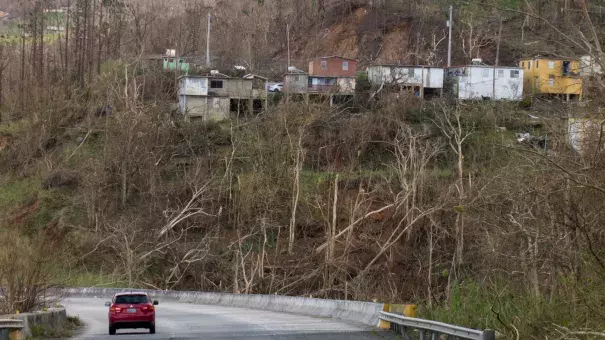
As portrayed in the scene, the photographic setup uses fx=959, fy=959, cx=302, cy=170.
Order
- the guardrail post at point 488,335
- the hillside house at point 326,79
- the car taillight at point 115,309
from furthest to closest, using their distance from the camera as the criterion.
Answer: the hillside house at point 326,79
the car taillight at point 115,309
the guardrail post at point 488,335

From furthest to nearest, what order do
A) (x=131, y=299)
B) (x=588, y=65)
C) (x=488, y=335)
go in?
(x=131, y=299) < (x=588, y=65) < (x=488, y=335)

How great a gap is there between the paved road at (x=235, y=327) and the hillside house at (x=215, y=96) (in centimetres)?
5651

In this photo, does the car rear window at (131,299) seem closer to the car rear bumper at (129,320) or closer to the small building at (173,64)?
the car rear bumper at (129,320)

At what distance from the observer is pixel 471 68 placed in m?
97.3

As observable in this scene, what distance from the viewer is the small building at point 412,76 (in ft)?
319

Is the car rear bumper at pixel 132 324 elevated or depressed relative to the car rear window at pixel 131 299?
depressed

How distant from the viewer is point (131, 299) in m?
27.0

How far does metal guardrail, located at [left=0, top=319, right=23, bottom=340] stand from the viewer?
20.8 metres

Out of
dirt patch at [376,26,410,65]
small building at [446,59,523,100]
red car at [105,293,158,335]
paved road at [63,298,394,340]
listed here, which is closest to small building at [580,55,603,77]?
paved road at [63,298,394,340]

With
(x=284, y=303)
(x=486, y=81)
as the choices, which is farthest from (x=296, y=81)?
(x=284, y=303)

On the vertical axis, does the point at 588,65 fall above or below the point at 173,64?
below

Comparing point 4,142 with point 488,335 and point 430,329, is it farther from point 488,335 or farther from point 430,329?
point 488,335

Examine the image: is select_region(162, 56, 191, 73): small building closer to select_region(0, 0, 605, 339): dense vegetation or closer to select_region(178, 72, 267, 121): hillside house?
select_region(0, 0, 605, 339): dense vegetation

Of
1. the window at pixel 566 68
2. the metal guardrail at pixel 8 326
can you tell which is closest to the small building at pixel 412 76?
the window at pixel 566 68
